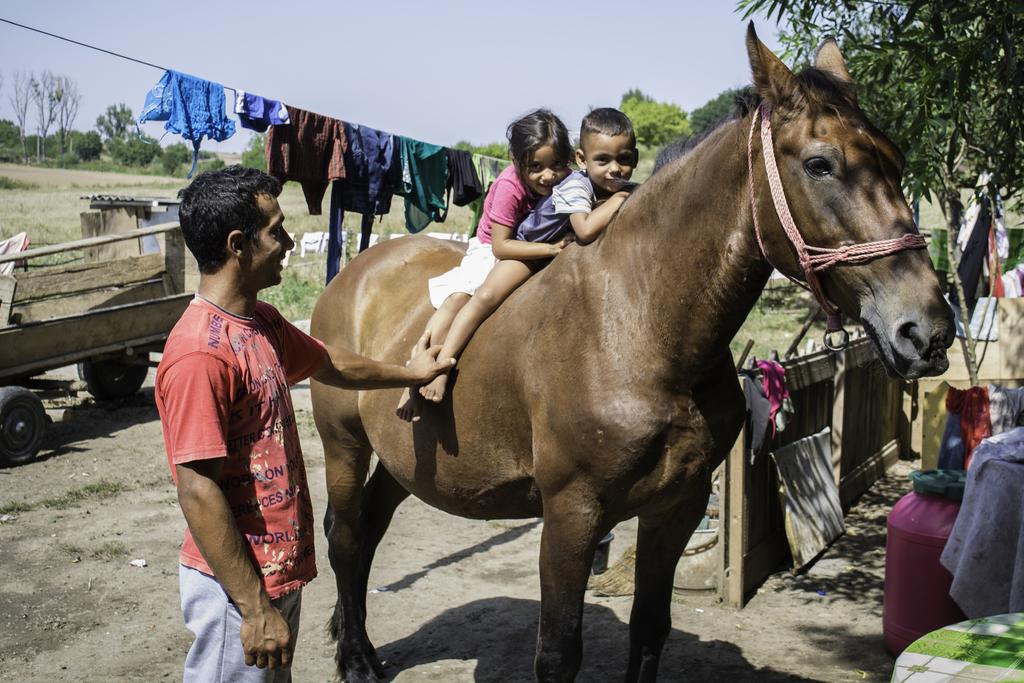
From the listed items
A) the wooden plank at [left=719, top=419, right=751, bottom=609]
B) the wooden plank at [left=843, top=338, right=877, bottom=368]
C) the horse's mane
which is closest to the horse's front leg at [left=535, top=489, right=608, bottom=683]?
the horse's mane

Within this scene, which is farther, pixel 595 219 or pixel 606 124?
pixel 606 124

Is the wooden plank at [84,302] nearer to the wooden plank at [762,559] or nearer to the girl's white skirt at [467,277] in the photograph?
the girl's white skirt at [467,277]

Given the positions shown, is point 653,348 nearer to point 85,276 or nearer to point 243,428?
point 243,428

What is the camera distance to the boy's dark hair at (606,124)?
10.1 ft

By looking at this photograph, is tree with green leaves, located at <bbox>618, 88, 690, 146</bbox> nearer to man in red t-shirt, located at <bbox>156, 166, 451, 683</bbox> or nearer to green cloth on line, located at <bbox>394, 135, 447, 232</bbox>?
green cloth on line, located at <bbox>394, 135, 447, 232</bbox>

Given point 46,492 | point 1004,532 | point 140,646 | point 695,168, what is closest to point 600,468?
point 695,168

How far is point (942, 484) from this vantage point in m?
4.30

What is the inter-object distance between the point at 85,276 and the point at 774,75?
8681 mm

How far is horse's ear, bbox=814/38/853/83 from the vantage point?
260cm

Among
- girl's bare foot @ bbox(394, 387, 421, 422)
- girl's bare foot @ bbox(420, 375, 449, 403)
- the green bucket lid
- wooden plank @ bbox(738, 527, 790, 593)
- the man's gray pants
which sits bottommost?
wooden plank @ bbox(738, 527, 790, 593)

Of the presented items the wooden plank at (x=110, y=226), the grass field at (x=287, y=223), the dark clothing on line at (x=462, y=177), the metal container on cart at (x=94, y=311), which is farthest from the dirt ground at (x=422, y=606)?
the grass field at (x=287, y=223)

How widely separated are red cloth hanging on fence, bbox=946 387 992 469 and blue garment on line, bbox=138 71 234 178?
578cm

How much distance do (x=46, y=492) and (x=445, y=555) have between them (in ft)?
12.1

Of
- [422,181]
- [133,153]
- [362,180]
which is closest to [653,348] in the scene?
[362,180]
